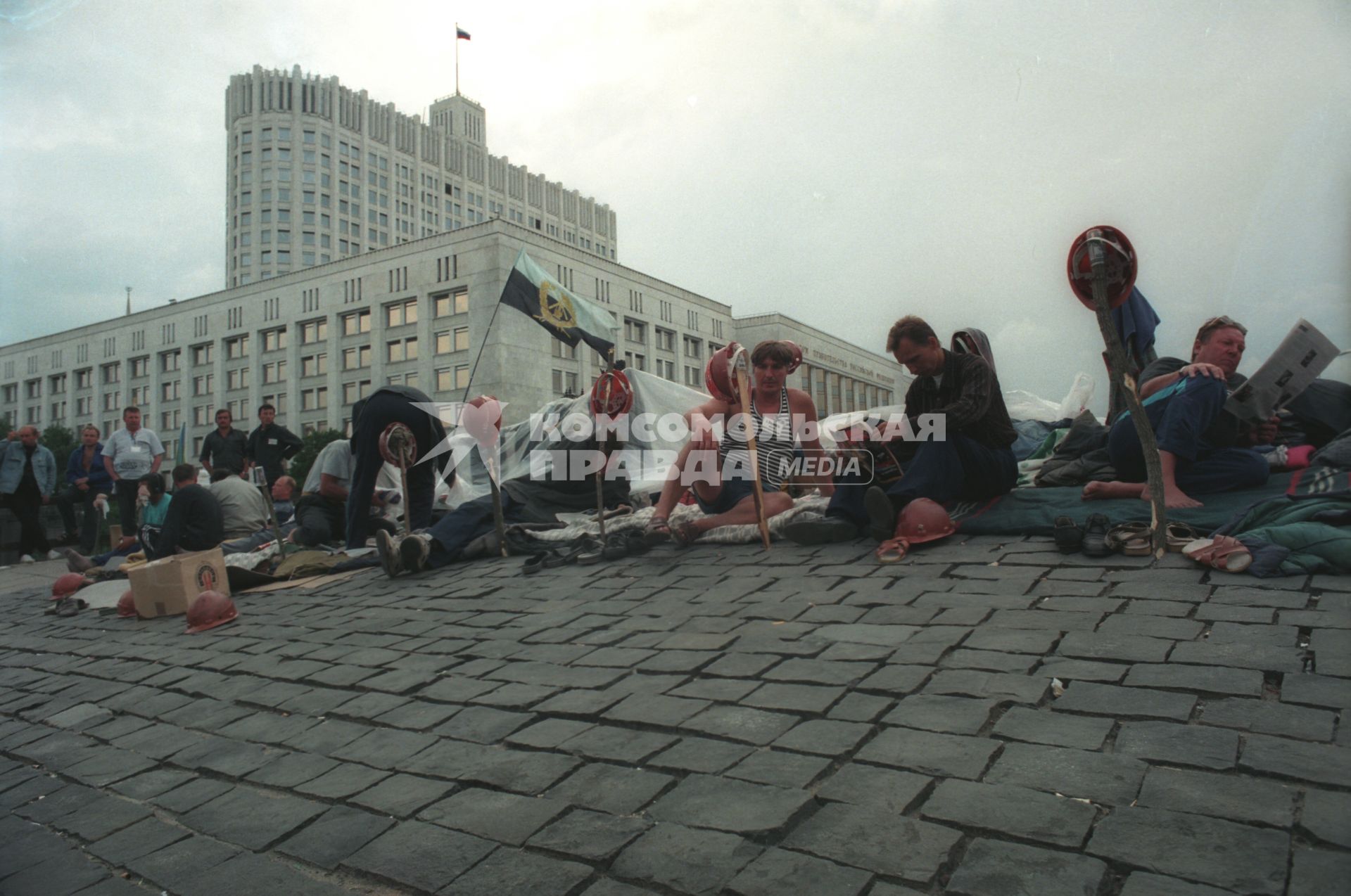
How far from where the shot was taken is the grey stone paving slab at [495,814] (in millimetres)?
2039

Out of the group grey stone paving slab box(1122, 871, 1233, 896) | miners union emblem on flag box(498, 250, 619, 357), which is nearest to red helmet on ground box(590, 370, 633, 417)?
miners union emblem on flag box(498, 250, 619, 357)

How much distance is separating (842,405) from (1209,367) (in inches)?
1155

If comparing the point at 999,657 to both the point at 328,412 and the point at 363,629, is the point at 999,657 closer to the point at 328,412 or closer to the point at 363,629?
the point at 363,629

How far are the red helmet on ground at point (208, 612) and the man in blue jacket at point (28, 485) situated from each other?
7191 millimetres

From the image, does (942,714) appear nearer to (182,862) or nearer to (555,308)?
(182,862)

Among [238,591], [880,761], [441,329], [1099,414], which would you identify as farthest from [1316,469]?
[441,329]

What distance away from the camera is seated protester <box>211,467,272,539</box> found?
809cm

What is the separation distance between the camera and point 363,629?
4.65m

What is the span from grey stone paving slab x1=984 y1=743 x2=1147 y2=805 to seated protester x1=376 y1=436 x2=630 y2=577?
4708 mm

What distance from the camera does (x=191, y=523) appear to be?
6.55 metres

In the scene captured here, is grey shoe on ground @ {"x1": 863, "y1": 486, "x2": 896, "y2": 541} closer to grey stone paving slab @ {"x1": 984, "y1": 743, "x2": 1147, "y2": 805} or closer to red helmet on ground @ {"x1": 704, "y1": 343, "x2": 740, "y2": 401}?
red helmet on ground @ {"x1": 704, "y1": 343, "x2": 740, "y2": 401}

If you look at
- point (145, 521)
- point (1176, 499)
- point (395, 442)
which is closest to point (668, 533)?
point (395, 442)

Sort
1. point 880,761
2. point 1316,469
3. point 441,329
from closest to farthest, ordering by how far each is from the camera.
Result: point 880,761 → point 1316,469 → point 441,329

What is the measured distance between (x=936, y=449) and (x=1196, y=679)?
2.67 meters
